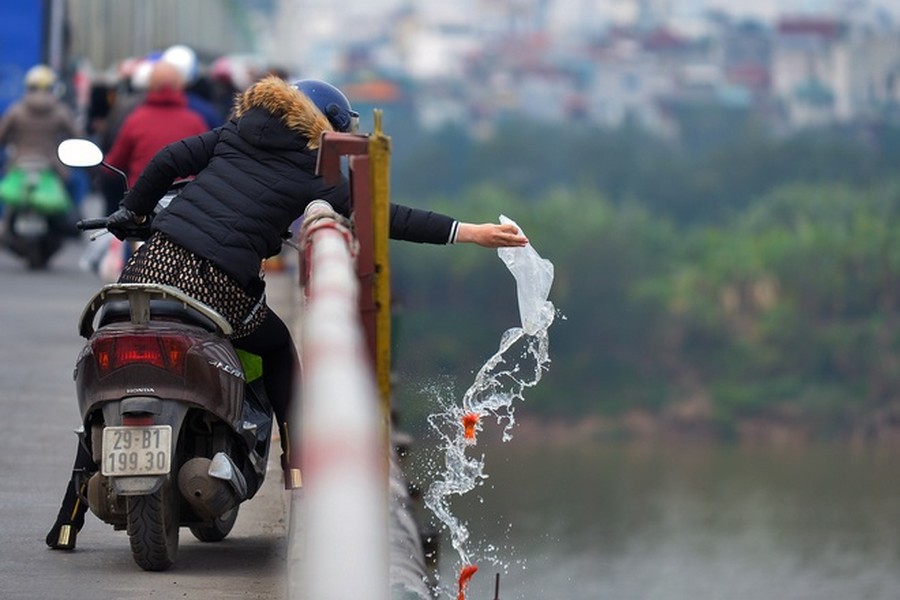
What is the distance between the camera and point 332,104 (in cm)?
634

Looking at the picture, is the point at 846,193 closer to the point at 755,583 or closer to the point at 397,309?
the point at 755,583

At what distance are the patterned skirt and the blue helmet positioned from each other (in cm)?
55

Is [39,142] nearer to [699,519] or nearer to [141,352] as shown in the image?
[141,352]

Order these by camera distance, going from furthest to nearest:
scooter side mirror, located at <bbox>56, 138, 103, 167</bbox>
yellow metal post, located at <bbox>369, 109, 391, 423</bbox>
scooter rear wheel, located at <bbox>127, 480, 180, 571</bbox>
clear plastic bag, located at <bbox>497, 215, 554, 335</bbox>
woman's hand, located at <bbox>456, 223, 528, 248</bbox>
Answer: scooter side mirror, located at <bbox>56, 138, 103, 167</bbox>
scooter rear wheel, located at <bbox>127, 480, 180, 571</bbox>
clear plastic bag, located at <bbox>497, 215, 554, 335</bbox>
woman's hand, located at <bbox>456, 223, 528, 248</bbox>
yellow metal post, located at <bbox>369, 109, 391, 423</bbox>

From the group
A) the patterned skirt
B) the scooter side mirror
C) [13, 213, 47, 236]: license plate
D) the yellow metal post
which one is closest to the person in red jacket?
[13, 213, 47, 236]: license plate

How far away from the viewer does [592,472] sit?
454ft

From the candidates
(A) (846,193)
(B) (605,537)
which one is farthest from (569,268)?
(B) (605,537)

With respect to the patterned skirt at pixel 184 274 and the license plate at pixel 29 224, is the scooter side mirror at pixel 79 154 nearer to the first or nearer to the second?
the patterned skirt at pixel 184 274

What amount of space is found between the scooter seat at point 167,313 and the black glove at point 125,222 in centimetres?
41

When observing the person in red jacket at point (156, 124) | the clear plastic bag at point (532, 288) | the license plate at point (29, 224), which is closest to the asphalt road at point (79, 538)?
the clear plastic bag at point (532, 288)

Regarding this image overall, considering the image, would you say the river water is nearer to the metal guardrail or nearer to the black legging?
the black legging

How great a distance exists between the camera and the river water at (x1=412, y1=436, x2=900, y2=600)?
8162cm

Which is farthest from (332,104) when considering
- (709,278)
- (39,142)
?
(709,278)

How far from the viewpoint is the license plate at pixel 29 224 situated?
60.3 feet
